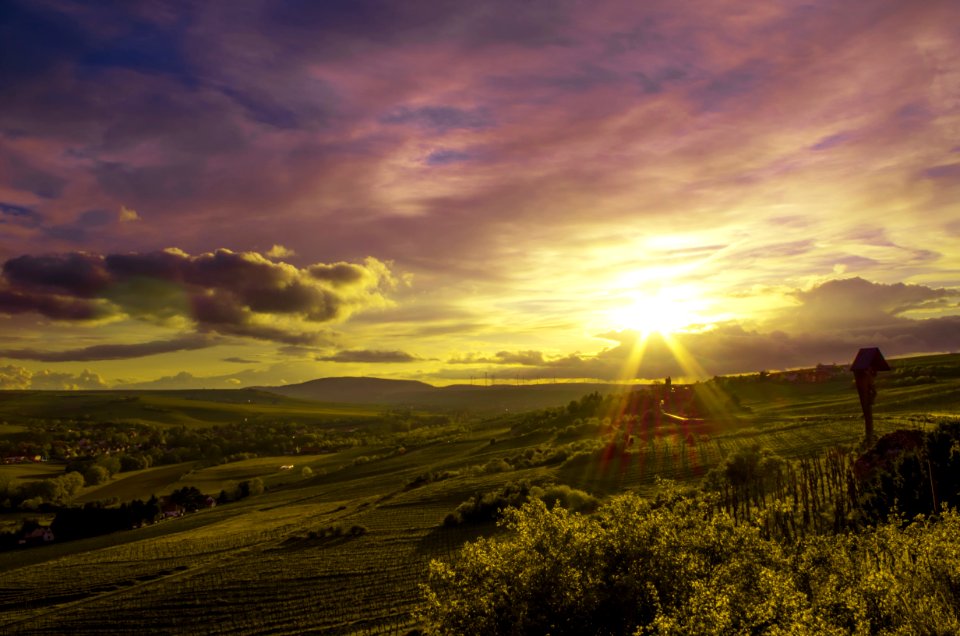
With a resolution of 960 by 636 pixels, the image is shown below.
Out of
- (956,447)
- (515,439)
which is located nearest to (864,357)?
(956,447)

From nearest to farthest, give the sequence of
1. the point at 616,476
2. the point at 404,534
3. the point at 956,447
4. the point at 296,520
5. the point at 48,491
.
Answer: the point at 956,447 < the point at 404,534 < the point at 616,476 < the point at 296,520 < the point at 48,491

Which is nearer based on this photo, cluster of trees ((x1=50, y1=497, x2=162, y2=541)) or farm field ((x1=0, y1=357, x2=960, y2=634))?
farm field ((x1=0, y1=357, x2=960, y2=634))

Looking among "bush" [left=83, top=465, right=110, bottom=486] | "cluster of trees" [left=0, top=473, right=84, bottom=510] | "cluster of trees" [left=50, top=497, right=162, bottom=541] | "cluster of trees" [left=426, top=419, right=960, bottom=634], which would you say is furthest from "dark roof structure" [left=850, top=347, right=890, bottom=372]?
"bush" [left=83, top=465, right=110, bottom=486]

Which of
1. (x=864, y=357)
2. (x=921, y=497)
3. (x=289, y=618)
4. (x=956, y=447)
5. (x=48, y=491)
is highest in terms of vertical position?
(x=864, y=357)

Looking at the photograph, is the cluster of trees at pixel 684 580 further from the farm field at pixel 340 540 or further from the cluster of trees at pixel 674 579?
the farm field at pixel 340 540

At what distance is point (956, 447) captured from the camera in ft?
96.2

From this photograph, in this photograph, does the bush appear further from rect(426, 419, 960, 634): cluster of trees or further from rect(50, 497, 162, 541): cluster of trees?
rect(426, 419, 960, 634): cluster of trees

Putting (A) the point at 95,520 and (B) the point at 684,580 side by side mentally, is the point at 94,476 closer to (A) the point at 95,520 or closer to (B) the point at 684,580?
(A) the point at 95,520

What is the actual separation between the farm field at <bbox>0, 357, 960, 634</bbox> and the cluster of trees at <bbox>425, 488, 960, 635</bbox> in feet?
16.1

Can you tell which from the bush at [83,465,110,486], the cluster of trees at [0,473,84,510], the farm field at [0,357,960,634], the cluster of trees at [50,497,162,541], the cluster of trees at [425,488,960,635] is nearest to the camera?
the cluster of trees at [425,488,960,635]

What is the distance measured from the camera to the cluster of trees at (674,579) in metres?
15.2

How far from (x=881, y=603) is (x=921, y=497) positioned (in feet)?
61.4

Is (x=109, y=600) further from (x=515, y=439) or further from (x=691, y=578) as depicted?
(x=515, y=439)

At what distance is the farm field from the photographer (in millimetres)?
38562
